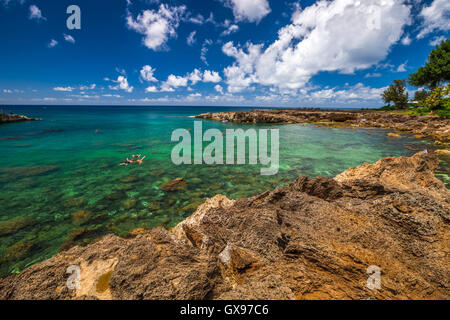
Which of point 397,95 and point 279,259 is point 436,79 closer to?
point 397,95

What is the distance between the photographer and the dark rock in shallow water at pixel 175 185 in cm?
1350

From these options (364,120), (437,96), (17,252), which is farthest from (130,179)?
(437,96)

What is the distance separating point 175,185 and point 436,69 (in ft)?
294

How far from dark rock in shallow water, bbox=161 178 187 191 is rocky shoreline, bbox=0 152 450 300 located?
8213 mm

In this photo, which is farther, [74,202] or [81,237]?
[74,202]

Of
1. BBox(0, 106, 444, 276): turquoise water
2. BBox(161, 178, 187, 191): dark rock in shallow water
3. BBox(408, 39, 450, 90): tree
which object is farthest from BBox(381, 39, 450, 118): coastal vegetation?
BBox(161, 178, 187, 191): dark rock in shallow water

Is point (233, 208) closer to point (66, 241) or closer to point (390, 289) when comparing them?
point (390, 289)

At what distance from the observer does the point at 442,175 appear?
1391 centimetres

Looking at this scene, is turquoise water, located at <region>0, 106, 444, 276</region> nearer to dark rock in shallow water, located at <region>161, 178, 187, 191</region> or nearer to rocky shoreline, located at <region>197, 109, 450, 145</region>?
dark rock in shallow water, located at <region>161, 178, 187, 191</region>

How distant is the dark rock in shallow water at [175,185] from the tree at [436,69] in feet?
290

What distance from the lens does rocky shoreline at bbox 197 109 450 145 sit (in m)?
38.1

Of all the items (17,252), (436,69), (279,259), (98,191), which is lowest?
(17,252)

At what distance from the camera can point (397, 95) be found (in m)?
84.4

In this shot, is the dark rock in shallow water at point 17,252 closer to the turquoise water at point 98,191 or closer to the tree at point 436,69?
the turquoise water at point 98,191
